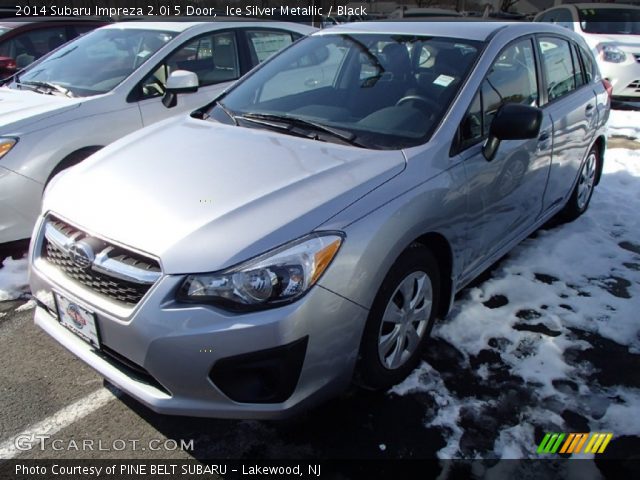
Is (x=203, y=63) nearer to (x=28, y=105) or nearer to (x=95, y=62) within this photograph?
(x=95, y=62)

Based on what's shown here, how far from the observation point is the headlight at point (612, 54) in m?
8.58

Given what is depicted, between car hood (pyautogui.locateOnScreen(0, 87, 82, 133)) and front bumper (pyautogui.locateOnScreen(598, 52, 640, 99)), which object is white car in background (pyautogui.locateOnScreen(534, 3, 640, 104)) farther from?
car hood (pyautogui.locateOnScreen(0, 87, 82, 133))

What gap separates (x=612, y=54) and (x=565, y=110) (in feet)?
20.9

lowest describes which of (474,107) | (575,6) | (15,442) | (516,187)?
(15,442)

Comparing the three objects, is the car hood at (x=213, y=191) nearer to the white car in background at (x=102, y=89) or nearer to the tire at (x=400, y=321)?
the tire at (x=400, y=321)

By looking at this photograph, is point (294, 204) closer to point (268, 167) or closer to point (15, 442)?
point (268, 167)

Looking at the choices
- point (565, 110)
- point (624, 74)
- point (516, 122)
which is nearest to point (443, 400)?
point (516, 122)

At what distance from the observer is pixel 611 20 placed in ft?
31.7

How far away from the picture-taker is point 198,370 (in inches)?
71.7

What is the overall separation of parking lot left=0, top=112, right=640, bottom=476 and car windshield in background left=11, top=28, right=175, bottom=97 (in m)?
1.86

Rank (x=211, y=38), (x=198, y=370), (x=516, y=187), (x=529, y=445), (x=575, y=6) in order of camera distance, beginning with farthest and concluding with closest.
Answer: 1. (x=575, y=6)
2. (x=211, y=38)
3. (x=516, y=187)
4. (x=529, y=445)
5. (x=198, y=370)

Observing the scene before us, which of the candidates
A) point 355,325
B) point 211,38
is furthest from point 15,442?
point 211,38

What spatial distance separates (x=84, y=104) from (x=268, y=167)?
242cm

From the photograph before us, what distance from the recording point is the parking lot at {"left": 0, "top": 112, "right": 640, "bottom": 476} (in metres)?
2.21
